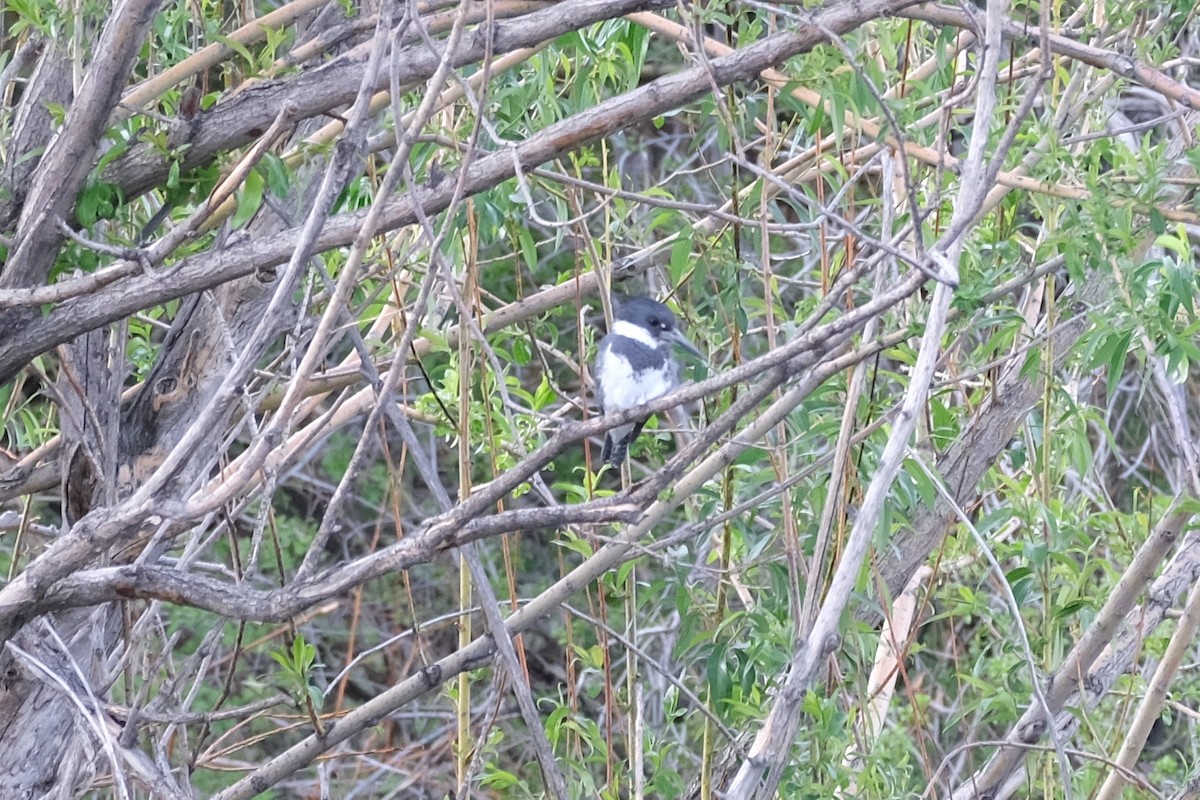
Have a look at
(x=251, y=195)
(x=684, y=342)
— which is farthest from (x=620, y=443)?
(x=251, y=195)

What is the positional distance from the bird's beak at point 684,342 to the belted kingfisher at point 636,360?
12 cm

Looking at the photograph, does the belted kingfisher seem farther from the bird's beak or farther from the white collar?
the bird's beak

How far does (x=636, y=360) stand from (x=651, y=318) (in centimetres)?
15

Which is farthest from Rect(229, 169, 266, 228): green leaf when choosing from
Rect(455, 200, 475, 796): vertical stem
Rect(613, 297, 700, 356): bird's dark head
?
Rect(613, 297, 700, 356): bird's dark head

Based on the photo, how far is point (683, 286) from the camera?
275 cm

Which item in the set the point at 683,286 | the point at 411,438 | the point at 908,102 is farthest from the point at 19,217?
the point at 908,102

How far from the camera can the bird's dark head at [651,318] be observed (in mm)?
2790

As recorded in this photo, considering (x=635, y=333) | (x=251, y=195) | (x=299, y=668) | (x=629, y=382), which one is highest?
(x=251, y=195)

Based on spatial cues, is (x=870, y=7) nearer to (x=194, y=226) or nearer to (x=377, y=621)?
(x=194, y=226)

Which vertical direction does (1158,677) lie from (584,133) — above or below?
below

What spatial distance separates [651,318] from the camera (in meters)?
2.89

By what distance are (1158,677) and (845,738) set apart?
0.53 metres

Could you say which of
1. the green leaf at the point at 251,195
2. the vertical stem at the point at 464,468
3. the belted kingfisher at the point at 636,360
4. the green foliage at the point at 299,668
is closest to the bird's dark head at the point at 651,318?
the belted kingfisher at the point at 636,360

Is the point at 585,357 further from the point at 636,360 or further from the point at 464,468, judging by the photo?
the point at 636,360
